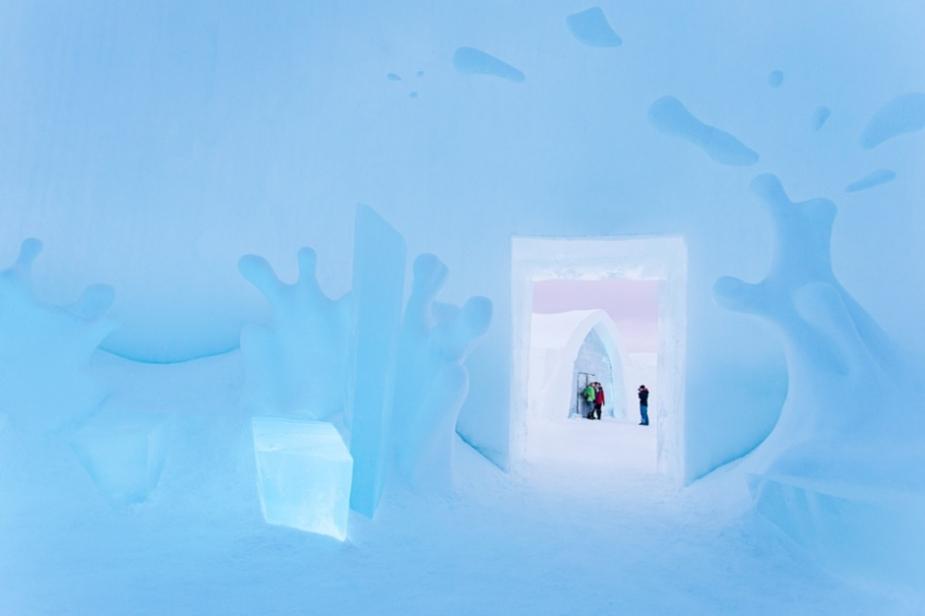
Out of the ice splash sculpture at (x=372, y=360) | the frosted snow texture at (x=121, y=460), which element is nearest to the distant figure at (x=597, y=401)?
the ice splash sculpture at (x=372, y=360)

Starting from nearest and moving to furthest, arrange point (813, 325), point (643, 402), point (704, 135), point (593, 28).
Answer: point (813, 325) → point (704, 135) → point (593, 28) → point (643, 402)

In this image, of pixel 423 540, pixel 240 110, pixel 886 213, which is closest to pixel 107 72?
pixel 240 110

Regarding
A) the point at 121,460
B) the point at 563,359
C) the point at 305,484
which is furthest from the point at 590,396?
the point at 121,460

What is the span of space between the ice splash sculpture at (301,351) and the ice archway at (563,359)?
18.7ft

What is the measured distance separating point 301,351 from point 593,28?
10.8ft

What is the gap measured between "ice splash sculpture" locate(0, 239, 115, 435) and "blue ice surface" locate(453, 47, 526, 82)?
3189 millimetres

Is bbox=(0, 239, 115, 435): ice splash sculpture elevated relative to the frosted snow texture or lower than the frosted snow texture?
elevated

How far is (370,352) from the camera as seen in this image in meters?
3.13

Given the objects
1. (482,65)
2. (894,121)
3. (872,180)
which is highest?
(482,65)

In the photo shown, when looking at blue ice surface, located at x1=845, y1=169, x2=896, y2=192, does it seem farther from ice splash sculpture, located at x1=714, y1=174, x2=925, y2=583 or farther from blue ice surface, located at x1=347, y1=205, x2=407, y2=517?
blue ice surface, located at x1=347, y1=205, x2=407, y2=517

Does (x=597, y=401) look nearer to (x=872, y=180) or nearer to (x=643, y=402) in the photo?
(x=643, y=402)

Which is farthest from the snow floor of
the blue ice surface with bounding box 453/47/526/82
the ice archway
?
the ice archway

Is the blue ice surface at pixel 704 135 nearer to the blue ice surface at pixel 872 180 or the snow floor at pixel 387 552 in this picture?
the blue ice surface at pixel 872 180

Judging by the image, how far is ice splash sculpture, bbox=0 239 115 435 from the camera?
3559 mm
